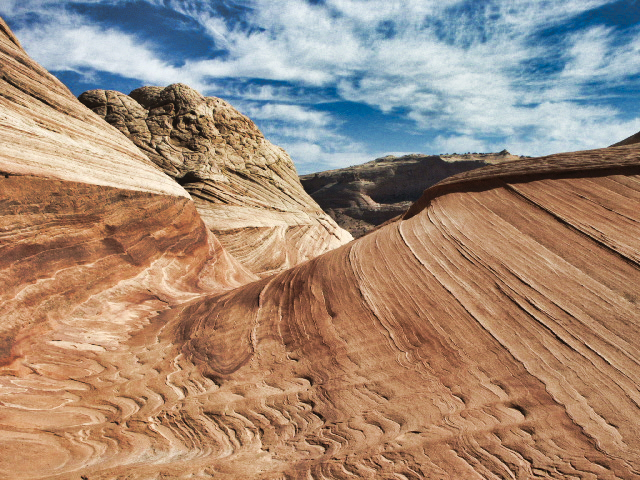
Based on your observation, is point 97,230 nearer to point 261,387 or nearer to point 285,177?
point 261,387

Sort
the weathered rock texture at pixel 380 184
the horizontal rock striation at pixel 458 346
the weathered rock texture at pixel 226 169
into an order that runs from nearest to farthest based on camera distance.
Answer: the horizontal rock striation at pixel 458 346
the weathered rock texture at pixel 226 169
the weathered rock texture at pixel 380 184

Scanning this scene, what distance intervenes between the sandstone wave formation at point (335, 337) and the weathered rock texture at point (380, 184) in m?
30.7

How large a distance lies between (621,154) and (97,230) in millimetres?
6311

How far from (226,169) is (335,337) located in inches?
464

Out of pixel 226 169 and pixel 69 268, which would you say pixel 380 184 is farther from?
pixel 69 268

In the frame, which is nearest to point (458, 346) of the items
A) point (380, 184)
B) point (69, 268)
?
point (69, 268)

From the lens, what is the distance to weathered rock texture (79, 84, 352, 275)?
12.1 m

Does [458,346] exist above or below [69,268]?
below

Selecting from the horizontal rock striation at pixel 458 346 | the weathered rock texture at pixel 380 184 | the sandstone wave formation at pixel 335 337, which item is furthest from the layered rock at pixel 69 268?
the weathered rock texture at pixel 380 184

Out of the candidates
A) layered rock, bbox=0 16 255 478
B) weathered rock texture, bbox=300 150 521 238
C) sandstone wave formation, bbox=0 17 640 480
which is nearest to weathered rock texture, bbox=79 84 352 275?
layered rock, bbox=0 16 255 478

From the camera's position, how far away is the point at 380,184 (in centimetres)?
3894

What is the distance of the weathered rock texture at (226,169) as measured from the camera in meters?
12.1

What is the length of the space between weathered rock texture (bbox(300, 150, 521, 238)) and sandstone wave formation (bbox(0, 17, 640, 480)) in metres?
30.7

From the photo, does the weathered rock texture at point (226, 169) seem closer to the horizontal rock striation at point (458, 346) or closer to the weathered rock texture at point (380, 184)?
the horizontal rock striation at point (458, 346)
